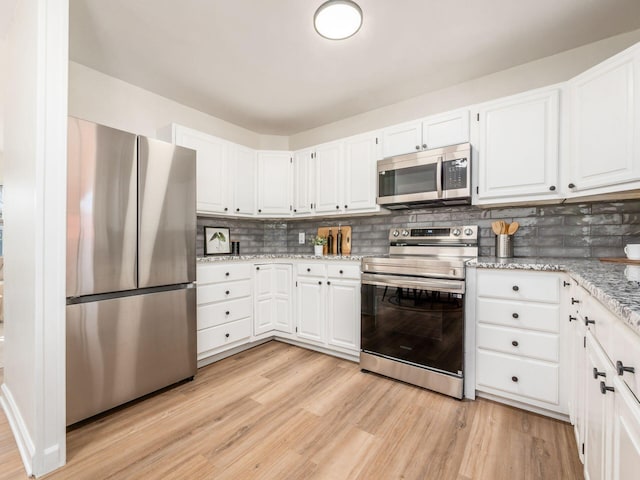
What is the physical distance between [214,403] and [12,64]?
8.25ft

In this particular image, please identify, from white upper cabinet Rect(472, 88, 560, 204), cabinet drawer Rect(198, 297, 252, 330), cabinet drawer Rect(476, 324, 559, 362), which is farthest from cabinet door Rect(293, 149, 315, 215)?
cabinet drawer Rect(476, 324, 559, 362)

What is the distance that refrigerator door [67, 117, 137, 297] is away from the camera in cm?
164

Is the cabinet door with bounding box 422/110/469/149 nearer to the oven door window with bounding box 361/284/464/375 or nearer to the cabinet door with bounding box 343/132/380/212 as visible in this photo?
the cabinet door with bounding box 343/132/380/212

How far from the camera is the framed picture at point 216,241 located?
3.18m

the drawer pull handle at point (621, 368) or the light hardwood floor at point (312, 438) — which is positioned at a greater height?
the drawer pull handle at point (621, 368)

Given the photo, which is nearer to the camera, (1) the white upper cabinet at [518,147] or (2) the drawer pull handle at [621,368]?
(2) the drawer pull handle at [621,368]

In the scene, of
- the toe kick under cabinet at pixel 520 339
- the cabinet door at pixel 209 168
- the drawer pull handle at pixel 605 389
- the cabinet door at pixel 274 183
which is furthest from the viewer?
the cabinet door at pixel 274 183

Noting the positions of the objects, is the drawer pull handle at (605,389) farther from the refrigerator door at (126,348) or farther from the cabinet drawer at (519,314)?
the refrigerator door at (126,348)

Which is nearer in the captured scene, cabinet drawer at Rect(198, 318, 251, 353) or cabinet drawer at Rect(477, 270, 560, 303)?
cabinet drawer at Rect(477, 270, 560, 303)

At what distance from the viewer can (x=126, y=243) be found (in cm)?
186

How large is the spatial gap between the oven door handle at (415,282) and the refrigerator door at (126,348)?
1400mm

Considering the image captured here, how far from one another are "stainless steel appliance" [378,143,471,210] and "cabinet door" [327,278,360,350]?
836mm

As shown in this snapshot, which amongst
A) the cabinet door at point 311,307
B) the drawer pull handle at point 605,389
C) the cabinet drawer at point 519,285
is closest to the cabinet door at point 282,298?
the cabinet door at point 311,307

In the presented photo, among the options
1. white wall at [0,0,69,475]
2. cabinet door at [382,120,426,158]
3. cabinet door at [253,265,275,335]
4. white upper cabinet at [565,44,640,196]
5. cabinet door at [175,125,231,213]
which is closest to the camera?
white wall at [0,0,69,475]
